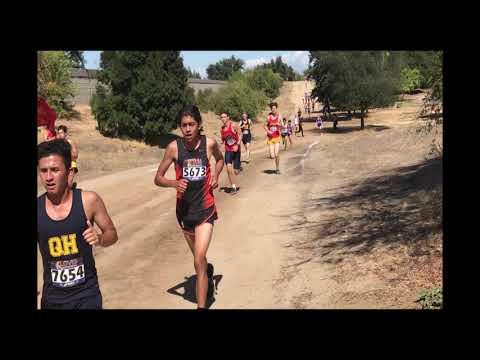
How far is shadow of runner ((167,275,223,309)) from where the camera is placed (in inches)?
229

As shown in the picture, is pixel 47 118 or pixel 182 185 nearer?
pixel 182 185

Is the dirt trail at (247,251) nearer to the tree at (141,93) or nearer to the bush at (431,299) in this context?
the bush at (431,299)

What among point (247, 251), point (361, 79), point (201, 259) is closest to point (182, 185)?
point (201, 259)

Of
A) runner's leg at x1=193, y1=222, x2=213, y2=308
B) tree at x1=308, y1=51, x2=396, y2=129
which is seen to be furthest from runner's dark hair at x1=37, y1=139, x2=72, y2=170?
tree at x1=308, y1=51, x2=396, y2=129

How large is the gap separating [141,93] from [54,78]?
7596 millimetres

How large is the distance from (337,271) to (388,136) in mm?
19013

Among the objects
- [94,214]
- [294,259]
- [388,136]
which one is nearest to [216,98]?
[388,136]

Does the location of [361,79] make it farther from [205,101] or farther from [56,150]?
[56,150]

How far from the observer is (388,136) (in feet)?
78.9

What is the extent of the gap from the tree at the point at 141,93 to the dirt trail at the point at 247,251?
595 inches

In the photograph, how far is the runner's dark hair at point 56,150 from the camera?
345 centimetres

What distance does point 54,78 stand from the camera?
32.7 m

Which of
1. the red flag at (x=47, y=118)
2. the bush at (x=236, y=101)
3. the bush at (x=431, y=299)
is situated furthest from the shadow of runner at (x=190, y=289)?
the bush at (x=236, y=101)
